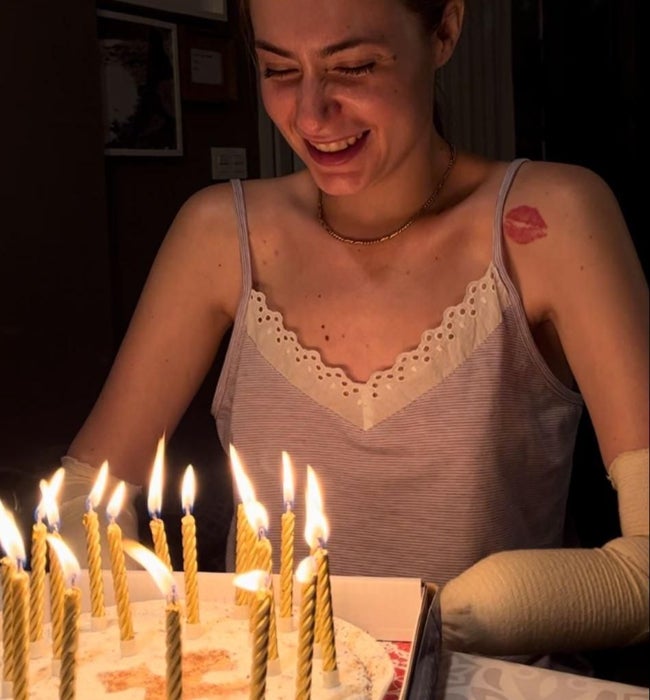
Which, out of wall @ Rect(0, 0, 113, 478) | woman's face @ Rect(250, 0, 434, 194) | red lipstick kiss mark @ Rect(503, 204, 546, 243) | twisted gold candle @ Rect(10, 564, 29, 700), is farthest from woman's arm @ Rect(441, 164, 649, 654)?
wall @ Rect(0, 0, 113, 478)

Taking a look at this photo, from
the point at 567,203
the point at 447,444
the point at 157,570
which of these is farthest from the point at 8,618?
the point at 567,203

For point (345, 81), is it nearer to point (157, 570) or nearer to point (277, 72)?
point (277, 72)

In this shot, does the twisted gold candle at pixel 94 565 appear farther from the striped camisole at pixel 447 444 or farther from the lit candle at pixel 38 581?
the striped camisole at pixel 447 444

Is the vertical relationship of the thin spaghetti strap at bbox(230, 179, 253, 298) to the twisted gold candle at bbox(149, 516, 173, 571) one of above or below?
above

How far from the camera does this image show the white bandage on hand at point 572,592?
26.0 inches

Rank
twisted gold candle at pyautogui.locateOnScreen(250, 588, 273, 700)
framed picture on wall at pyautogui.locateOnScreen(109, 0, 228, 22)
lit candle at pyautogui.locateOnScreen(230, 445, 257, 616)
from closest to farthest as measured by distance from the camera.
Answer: twisted gold candle at pyautogui.locateOnScreen(250, 588, 273, 700) < lit candle at pyautogui.locateOnScreen(230, 445, 257, 616) < framed picture on wall at pyautogui.locateOnScreen(109, 0, 228, 22)

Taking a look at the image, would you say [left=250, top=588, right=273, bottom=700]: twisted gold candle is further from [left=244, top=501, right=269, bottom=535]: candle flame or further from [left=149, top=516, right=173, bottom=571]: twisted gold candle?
[left=149, top=516, right=173, bottom=571]: twisted gold candle

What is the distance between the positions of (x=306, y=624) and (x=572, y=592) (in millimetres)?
181

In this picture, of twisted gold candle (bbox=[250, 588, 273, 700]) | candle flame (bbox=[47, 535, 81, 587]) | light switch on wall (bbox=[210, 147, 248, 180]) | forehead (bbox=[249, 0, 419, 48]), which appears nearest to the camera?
twisted gold candle (bbox=[250, 588, 273, 700])

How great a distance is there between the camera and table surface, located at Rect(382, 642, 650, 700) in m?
0.82

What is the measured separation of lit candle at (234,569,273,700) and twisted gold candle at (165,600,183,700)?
5cm

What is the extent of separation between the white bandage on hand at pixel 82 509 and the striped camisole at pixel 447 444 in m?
0.19

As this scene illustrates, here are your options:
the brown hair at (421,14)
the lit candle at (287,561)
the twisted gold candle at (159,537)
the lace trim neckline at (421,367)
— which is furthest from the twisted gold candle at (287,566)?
the brown hair at (421,14)

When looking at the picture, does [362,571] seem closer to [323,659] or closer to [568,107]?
[323,659]
